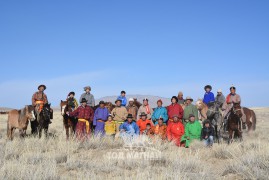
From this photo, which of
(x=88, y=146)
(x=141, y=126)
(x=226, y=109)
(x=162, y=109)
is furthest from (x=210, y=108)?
(x=88, y=146)

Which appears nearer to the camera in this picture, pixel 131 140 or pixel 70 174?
pixel 70 174

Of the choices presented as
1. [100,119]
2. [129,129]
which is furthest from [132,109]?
[129,129]

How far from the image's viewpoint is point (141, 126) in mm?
12977

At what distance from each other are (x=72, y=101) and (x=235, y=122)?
20.9ft

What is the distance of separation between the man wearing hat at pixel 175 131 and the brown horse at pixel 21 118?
5.11 m

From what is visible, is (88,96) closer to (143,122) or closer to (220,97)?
(143,122)

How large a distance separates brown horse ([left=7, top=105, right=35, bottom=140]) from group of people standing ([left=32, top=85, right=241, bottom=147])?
359 millimetres

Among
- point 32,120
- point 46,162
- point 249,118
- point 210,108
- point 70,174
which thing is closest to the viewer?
point 70,174

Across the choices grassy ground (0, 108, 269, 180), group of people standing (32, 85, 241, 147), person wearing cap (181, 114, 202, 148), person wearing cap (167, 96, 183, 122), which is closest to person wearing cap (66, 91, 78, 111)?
group of people standing (32, 85, 241, 147)

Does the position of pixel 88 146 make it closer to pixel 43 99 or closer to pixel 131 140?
pixel 131 140

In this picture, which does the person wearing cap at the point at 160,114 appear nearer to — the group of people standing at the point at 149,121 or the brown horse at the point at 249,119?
the group of people standing at the point at 149,121

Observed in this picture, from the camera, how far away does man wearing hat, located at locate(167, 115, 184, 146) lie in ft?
39.7

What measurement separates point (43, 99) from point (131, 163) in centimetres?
675

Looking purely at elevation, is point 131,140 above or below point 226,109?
below
